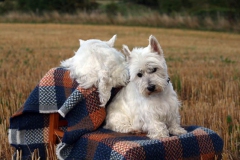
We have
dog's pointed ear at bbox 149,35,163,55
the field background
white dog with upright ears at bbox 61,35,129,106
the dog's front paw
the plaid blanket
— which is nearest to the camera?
the plaid blanket

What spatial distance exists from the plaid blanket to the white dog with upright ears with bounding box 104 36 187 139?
4.7 inches

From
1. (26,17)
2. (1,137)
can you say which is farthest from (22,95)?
(26,17)

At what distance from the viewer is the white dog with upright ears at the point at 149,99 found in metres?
3.82

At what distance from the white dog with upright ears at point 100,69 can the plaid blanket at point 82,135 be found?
0.08 meters

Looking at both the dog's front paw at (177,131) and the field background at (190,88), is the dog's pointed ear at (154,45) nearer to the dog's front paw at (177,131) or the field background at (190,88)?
the dog's front paw at (177,131)

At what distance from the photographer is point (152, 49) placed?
3.91m

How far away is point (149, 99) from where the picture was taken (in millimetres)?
3926

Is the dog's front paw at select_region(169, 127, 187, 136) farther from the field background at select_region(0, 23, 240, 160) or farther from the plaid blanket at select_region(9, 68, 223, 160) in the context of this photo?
the field background at select_region(0, 23, 240, 160)

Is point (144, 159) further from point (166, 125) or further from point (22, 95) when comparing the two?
point (22, 95)

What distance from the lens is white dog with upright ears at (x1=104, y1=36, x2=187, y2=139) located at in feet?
12.5

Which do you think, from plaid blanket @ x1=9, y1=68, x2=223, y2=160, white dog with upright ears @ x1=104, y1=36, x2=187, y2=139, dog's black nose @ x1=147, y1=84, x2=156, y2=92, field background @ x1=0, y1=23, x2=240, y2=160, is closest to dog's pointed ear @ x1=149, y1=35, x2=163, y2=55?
white dog with upright ears @ x1=104, y1=36, x2=187, y2=139

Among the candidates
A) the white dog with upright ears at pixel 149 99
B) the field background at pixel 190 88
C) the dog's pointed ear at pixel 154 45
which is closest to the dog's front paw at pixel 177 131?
the white dog with upright ears at pixel 149 99

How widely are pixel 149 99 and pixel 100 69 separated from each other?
0.69 meters

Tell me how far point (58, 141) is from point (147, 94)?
139 centimetres
